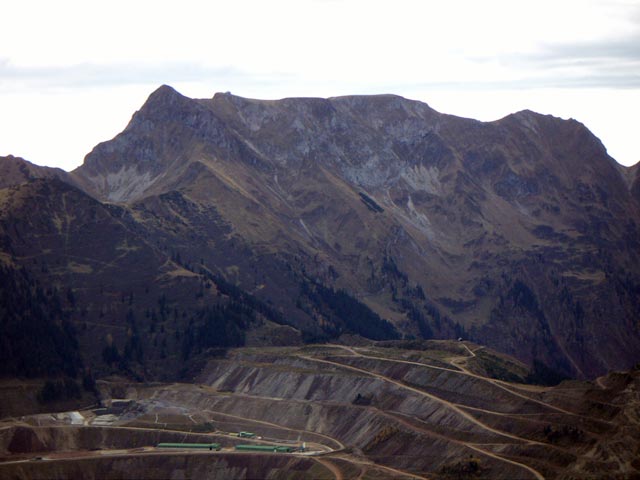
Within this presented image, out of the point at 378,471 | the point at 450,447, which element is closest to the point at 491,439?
the point at 450,447

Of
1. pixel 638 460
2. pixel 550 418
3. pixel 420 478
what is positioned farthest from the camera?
pixel 550 418

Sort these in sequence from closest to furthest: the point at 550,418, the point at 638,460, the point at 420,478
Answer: the point at 638,460 → the point at 420,478 → the point at 550,418

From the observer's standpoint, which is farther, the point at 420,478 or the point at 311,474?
the point at 311,474

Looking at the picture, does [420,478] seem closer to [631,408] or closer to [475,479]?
[475,479]

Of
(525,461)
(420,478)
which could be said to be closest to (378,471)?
(420,478)

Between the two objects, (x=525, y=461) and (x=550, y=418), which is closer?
(x=525, y=461)

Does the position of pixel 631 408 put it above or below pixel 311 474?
above

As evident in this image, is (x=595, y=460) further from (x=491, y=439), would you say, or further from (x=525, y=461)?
(x=491, y=439)

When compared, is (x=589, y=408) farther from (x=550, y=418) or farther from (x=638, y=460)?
(x=638, y=460)
